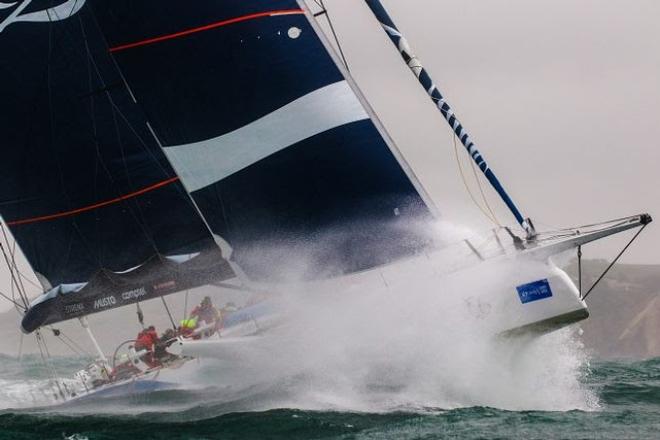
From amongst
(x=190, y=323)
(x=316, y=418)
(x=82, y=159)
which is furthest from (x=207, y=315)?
(x=316, y=418)

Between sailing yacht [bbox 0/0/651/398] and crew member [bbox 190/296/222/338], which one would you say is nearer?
sailing yacht [bbox 0/0/651/398]

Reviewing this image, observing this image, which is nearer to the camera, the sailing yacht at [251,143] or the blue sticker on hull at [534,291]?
the blue sticker on hull at [534,291]

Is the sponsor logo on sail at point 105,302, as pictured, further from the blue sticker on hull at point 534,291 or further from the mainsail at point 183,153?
the blue sticker on hull at point 534,291

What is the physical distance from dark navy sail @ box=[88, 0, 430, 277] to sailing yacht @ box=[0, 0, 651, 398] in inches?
0.6

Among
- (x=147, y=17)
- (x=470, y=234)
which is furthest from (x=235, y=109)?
(x=470, y=234)

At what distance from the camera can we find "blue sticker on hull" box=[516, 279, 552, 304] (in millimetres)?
11141

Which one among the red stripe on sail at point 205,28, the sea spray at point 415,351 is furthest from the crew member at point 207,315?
the red stripe on sail at point 205,28

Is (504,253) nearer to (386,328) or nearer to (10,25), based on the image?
(386,328)

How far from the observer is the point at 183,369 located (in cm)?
1330

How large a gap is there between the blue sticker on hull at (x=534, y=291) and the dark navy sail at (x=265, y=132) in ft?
4.72

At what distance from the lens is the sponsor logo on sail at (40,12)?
14594mm

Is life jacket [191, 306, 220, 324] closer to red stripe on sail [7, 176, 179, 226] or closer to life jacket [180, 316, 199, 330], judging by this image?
life jacket [180, 316, 199, 330]

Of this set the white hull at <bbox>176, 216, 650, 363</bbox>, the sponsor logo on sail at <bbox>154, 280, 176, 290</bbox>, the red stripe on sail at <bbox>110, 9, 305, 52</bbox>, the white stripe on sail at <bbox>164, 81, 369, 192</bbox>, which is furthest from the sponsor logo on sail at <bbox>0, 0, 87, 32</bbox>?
the white hull at <bbox>176, 216, 650, 363</bbox>

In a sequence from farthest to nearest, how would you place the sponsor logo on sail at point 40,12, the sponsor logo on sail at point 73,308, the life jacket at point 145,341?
the sponsor logo on sail at point 73,308, the life jacket at point 145,341, the sponsor logo on sail at point 40,12
